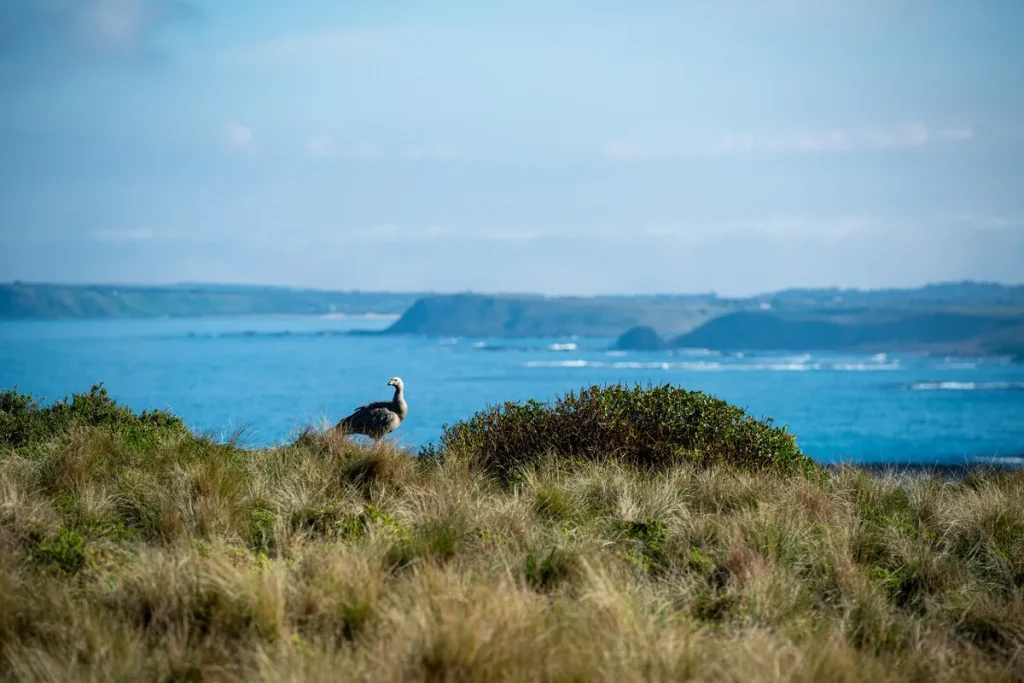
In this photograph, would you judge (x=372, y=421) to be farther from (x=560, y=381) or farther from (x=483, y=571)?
(x=560, y=381)

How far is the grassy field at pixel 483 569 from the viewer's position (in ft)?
16.7

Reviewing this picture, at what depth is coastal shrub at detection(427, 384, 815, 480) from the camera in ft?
33.6

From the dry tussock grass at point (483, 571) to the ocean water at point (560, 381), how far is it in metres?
58.5

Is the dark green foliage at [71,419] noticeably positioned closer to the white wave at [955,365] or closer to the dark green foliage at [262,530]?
the dark green foliage at [262,530]

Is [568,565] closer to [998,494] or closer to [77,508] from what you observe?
[77,508]

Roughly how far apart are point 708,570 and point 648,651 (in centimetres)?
200

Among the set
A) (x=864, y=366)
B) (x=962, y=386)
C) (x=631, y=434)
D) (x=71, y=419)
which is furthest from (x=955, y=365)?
(x=71, y=419)

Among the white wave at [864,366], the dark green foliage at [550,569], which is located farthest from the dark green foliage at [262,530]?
the white wave at [864,366]

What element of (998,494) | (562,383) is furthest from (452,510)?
(562,383)

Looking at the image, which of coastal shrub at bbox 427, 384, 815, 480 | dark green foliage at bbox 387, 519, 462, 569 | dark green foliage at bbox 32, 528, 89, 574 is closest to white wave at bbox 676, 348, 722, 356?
coastal shrub at bbox 427, 384, 815, 480

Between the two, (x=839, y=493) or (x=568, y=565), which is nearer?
(x=568, y=565)

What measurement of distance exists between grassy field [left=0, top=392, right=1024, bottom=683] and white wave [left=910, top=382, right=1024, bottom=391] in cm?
12852

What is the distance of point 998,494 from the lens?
887 centimetres

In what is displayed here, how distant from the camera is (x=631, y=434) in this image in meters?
10.3
